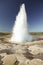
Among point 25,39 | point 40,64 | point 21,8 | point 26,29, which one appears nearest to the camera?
point 40,64

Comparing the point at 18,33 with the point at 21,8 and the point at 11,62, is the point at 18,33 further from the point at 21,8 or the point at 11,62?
the point at 11,62

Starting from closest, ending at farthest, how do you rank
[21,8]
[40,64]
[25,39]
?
[40,64] → [25,39] → [21,8]

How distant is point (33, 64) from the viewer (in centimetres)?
981

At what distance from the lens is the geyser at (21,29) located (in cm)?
2572

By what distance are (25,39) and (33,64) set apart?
15576 mm

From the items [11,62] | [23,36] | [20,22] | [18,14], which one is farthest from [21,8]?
[11,62]

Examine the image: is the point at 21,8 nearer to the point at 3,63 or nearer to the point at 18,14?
the point at 18,14

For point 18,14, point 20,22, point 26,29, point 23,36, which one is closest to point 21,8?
point 18,14

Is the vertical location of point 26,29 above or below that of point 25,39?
above

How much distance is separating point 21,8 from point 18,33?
6.59 meters

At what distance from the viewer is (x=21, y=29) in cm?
2697

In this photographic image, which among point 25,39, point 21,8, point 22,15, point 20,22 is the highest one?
point 21,8

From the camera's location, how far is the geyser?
25719 mm

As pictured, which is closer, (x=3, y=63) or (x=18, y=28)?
(x=3, y=63)
